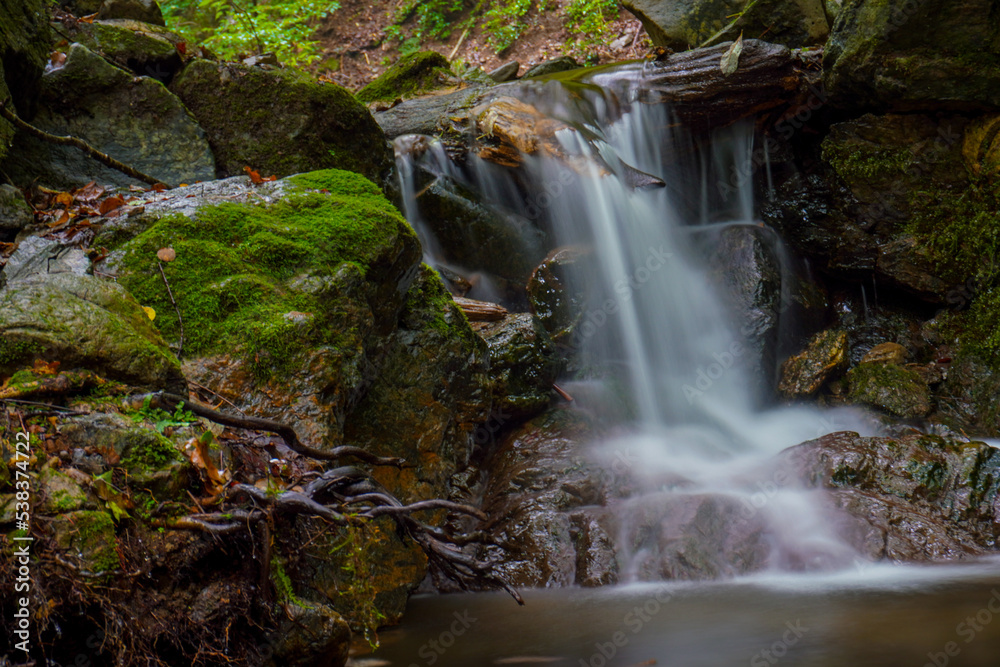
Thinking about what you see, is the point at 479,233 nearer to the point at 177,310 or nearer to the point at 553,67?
the point at 553,67

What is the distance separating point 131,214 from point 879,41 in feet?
21.6

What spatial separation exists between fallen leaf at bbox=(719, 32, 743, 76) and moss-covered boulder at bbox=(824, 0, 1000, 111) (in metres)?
0.87

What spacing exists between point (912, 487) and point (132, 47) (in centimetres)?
729

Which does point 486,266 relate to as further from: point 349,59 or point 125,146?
point 349,59

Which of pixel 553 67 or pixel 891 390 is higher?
pixel 553 67

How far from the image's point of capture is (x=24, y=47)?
4.30 m

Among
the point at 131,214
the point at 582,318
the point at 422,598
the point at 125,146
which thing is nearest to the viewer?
the point at 131,214

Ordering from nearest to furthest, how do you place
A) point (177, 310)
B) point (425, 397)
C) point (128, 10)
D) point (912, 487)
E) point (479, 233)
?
point (177, 310) < point (425, 397) < point (912, 487) < point (128, 10) < point (479, 233)

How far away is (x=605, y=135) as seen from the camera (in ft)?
25.4

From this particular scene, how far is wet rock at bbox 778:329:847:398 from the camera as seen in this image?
664cm

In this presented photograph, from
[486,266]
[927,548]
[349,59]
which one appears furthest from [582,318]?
[349,59]

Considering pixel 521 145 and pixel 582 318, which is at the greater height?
pixel 521 145

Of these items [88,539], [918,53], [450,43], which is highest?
[450,43]

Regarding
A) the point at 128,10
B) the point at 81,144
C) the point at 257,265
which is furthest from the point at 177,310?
the point at 128,10
